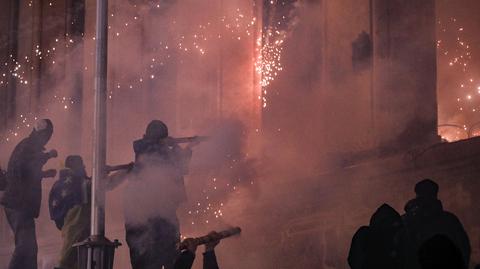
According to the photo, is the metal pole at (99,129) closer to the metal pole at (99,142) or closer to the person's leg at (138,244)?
the metal pole at (99,142)

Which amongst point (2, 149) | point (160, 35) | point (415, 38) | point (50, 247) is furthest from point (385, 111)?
point (2, 149)

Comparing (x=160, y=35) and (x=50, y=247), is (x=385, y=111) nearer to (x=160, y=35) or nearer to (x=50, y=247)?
(x=160, y=35)

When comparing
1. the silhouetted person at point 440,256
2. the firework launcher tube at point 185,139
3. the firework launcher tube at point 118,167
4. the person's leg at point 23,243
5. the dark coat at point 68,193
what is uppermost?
the firework launcher tube at point 185,139

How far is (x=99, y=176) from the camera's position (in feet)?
26.8

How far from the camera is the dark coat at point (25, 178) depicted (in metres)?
10.3

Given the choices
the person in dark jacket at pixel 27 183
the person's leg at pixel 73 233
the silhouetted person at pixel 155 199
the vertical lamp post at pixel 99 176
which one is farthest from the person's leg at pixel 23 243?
the vertical lamp post at pixel 99 176

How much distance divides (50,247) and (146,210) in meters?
4.35

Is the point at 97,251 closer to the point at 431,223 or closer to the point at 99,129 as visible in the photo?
the point at 99,129

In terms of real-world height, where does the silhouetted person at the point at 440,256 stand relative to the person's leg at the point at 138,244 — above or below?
above

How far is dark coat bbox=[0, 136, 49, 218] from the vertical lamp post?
211cm

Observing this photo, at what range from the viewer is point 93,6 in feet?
47.6

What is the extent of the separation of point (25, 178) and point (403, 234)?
4.48 metres

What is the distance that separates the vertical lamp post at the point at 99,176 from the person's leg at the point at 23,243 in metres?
1.92

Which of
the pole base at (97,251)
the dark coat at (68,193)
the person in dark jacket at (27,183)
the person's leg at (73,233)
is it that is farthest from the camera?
the person in dark jacket at (27,183)
